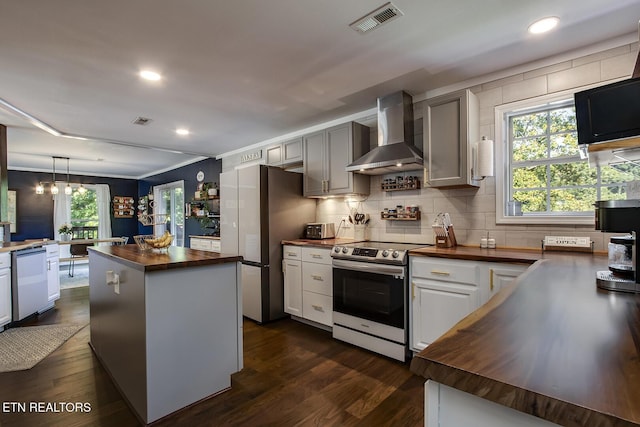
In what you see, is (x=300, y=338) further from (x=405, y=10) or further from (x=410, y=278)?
(x=405, y=10)

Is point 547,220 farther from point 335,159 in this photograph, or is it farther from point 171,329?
point 171,329

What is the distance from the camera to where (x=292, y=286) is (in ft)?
12.0

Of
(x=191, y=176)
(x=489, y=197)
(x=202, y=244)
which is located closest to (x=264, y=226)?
(x=202, y=244)

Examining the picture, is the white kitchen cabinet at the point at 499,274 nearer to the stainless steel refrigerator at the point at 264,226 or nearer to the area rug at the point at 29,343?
the stainless steel refrigerator at the point at 264,226

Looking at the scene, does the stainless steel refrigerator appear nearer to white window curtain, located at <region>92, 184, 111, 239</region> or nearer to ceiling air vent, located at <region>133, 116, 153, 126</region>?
ceiling air vent, located at <region>133, 116, 153, 126</region>

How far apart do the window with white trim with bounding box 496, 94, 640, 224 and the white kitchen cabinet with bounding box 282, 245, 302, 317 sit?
2.11 meters

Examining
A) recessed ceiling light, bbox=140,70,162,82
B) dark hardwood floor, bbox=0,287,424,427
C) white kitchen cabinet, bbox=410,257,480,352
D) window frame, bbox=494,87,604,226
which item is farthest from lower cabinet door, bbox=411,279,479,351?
recessed ceiling light, bbox=140,70,162,82

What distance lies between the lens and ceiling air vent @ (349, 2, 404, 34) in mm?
1859

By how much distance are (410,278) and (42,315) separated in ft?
14.8

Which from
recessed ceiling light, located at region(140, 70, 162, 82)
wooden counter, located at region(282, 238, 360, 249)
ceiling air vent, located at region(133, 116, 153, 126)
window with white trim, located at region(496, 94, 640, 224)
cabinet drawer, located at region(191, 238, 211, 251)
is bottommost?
cabinet drawer, located at region(191, 238, 211, 251)

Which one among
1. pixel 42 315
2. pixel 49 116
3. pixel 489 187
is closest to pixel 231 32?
pixel 489 187

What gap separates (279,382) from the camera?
2.29 m

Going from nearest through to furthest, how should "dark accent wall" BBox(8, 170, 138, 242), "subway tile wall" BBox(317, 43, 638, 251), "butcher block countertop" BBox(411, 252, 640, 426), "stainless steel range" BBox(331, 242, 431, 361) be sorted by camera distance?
"butcher block countertop" BBox(411, 252, 640, 426) < "subway tile wall" BBox(317, 43, 638, 251) < "stainless steel range" BBox(331, 242, 431, 361) < "dark accent wall" BBox(8, 170, 138, 242)

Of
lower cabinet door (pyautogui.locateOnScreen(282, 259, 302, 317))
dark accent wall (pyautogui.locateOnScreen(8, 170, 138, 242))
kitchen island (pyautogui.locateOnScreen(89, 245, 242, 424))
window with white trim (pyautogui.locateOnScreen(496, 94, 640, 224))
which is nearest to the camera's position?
kitchen island (pyautogui.locateOnScreen(89, 245, 242, 424))
